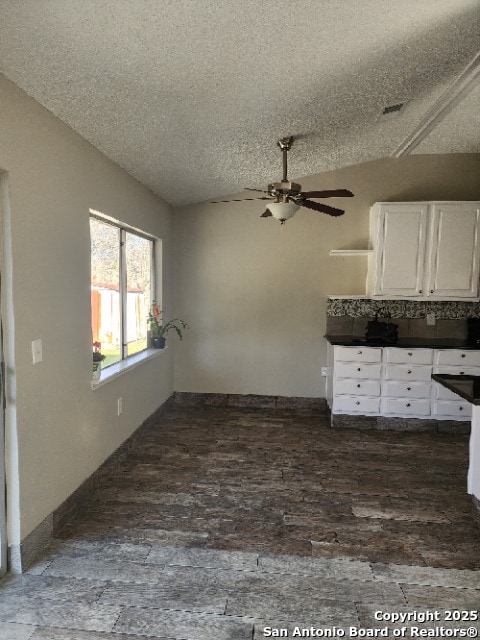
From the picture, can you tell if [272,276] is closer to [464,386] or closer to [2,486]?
[464,386]

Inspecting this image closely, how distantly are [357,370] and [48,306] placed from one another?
10.0 ft

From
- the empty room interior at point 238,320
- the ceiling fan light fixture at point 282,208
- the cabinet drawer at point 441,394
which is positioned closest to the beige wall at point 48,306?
the empty room interior at point 238,320

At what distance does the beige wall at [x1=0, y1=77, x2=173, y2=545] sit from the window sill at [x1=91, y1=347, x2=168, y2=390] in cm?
7

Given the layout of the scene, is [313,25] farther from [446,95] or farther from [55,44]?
[446,95]

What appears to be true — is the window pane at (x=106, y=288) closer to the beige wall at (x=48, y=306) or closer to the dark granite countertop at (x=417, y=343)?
the beige wall at (x=48, y=306)

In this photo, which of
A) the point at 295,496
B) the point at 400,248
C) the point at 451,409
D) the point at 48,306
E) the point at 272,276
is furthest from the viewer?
the point at 272,276

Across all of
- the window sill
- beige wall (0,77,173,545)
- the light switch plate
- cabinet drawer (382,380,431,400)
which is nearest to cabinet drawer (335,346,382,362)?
cabinet drawer (382,380,431,400)

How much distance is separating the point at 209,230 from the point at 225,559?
361cm

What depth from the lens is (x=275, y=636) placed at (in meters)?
1.65

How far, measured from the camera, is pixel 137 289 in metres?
3.95

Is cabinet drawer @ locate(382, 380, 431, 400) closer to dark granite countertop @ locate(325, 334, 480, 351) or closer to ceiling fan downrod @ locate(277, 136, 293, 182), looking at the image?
dark granite countertop @ locate(325, 334, 480, 351)

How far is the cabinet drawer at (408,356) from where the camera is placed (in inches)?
159

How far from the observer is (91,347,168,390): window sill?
2.90 m

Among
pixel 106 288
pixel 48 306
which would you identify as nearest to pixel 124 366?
pixel 106 288
